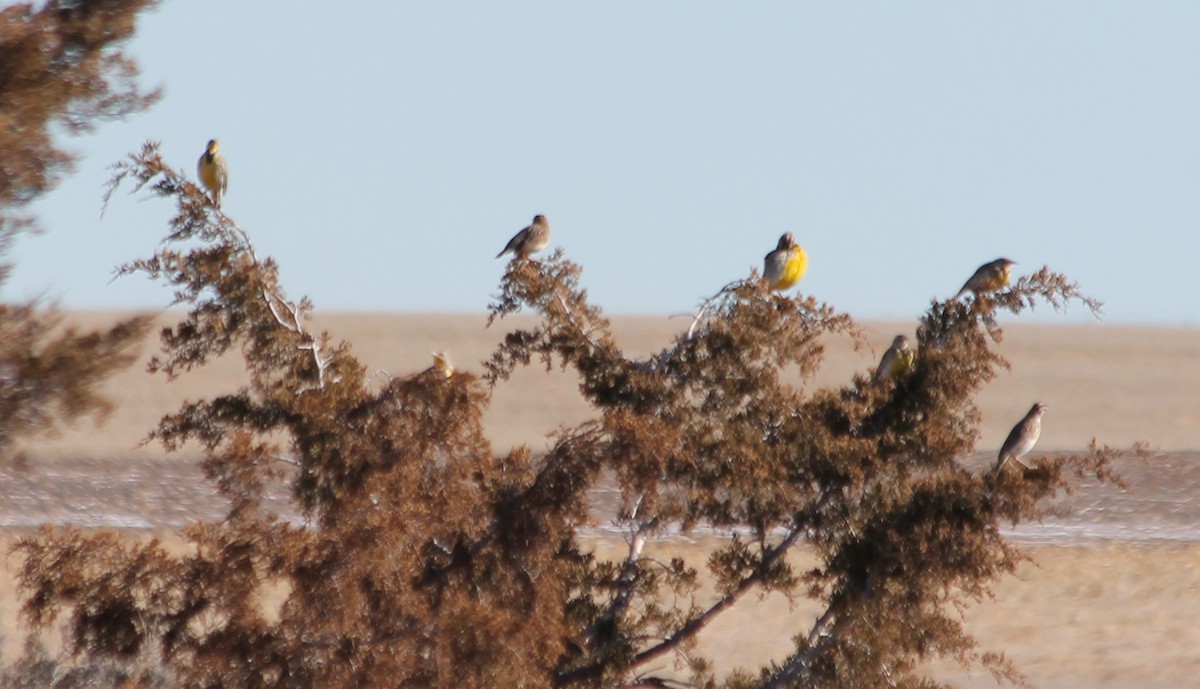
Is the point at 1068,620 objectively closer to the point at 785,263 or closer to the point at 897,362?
the point at 785,263

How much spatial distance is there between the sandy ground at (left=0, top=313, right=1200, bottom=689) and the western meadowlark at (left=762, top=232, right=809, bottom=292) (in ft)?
10.6

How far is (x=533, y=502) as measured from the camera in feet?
33.8

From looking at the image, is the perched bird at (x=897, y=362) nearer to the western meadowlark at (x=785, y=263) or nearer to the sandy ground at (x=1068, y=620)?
the western meadowlark at (x=785, y=263)

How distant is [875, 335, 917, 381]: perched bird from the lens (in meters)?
12.3

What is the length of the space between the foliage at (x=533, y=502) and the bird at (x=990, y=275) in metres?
2.10

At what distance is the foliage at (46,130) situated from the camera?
1391cm

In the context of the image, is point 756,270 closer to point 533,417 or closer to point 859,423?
point 859,423

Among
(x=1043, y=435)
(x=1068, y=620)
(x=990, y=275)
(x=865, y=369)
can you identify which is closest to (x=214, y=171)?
(x=990, y=275)

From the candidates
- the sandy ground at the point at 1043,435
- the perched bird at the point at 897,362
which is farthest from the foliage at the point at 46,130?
the perched bird at the point at 897,362

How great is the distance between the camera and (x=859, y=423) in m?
12.2

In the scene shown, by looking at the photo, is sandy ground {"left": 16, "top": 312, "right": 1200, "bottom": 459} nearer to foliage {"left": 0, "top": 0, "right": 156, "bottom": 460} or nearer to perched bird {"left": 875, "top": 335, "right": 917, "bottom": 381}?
foliage {"left": 0, "top": 0, "right": 156, "bottom": 460}

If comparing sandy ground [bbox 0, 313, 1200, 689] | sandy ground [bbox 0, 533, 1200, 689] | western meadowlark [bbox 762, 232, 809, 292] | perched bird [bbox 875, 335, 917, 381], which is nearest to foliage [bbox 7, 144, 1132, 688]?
perched bird [bbox 875, 335, 917, 381]

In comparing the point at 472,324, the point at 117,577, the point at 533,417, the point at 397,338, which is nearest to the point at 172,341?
the point at 117,577

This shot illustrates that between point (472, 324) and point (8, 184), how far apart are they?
5990cm
